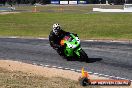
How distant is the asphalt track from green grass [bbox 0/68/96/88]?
2071 millimetres

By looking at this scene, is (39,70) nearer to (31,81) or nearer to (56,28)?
(31,81)

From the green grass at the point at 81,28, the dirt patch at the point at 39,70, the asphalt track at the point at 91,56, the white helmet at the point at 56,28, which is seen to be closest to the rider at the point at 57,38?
the white helmet at the point at 56,28

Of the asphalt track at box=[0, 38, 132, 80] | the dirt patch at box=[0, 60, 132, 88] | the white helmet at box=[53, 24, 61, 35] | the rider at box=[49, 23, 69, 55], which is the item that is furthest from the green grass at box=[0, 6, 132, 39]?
the dirt patch at box=[0, 60, 132, 88]

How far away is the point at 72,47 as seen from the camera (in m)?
14.8

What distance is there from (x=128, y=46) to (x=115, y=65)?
5.66 m

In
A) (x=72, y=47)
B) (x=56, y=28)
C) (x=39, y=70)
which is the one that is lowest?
(x=39, y=70)

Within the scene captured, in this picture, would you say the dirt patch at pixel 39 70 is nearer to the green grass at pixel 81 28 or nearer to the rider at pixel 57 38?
the rider at pixel 57 38

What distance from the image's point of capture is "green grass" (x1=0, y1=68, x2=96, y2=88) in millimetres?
10172

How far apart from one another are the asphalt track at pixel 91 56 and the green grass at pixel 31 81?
2.07 metres

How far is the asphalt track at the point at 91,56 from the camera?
13211mm

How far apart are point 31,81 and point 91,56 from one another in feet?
19.0

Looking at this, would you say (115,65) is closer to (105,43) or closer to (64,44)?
(64,44)

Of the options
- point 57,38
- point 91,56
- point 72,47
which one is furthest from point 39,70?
point 91,56

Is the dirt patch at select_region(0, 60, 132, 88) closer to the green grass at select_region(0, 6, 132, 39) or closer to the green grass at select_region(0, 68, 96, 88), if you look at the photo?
the green grass at select_region(0, 68, 96, 88)
